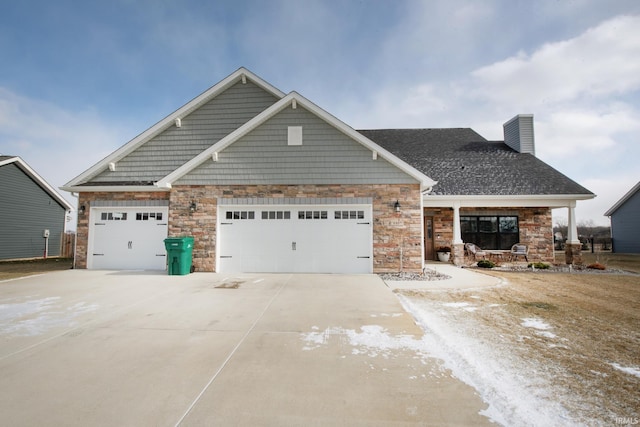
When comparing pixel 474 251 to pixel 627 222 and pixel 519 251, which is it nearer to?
pixel 519 251

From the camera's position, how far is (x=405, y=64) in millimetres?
9633

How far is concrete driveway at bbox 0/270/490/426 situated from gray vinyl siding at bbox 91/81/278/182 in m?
6.38

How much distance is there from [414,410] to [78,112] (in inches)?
702

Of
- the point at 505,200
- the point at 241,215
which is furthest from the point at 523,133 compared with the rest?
the point at 241,215

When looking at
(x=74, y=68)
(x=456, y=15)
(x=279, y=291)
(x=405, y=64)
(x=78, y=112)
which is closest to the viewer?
(x=279, y=291)

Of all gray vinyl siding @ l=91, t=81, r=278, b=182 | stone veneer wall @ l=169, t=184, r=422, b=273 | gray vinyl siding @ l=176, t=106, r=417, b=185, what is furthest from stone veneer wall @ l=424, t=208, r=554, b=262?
gray vinyl siding @ l=91, t=81, r=278, b=182

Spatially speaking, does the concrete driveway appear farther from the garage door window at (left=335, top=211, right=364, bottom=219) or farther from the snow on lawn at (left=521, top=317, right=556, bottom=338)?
the garage door window at (left=335, top=211, right=364, bottom=219)

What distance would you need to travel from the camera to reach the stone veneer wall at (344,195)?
32.0 ft

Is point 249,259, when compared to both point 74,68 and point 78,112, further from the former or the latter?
point 78,112

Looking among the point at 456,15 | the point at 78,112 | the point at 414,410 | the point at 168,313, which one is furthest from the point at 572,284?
the point at 78,112

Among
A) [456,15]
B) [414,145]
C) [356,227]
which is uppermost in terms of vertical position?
[456,15]

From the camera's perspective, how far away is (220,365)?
3242mm

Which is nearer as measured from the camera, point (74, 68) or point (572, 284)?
point (572, 284)

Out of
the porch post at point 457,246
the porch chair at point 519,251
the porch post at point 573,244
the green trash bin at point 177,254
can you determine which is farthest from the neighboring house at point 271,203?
the porch post at point 573,244
